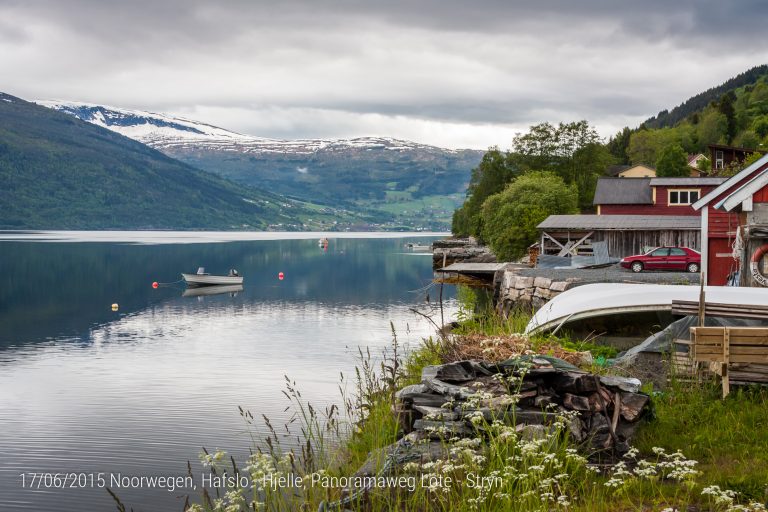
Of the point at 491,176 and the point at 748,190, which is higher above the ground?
the point at 491,176

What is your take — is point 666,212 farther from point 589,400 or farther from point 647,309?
point 589,400

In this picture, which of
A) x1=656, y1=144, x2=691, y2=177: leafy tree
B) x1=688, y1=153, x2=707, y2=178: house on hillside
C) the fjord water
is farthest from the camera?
x1=688, y1=153, x2=707, y2=178: house on hillside

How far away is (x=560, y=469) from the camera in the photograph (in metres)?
8.73

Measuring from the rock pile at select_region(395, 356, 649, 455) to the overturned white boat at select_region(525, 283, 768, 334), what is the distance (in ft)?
21.1

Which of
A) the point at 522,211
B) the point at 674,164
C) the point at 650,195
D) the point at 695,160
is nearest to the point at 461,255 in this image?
the point at 522,211

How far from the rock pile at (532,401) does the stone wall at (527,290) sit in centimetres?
1690

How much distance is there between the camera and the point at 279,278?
7969 centimetres

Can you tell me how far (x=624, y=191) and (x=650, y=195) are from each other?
96.2 inches

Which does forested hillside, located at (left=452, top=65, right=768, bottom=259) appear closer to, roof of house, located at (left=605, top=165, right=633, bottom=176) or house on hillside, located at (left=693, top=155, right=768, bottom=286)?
roof of house, located at (left=605, top=165, right=633, bottom=176)

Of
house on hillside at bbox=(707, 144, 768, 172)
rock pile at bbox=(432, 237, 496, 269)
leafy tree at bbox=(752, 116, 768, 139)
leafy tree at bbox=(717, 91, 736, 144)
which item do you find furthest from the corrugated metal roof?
leafy tree at bbox=(717, 91, 736, 144)

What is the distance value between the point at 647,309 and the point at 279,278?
212 feet

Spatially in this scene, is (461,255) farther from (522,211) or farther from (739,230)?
(739,230)

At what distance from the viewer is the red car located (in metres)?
45.2

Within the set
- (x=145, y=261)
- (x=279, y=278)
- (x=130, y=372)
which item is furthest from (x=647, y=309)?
(x=145, y=261)
